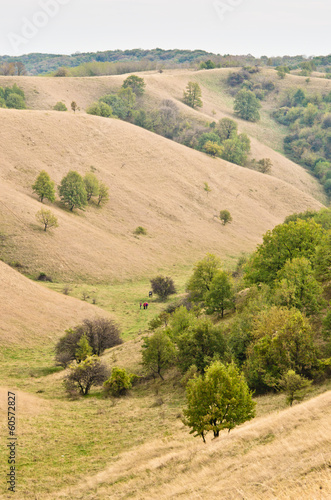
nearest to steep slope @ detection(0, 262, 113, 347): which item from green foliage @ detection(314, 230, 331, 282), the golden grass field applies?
the golden grass field

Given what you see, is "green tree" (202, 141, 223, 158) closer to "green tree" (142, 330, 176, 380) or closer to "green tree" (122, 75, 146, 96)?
"green tree" (122, 75, 146, 96)

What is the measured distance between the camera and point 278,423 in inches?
714

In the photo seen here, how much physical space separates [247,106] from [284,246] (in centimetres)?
14062

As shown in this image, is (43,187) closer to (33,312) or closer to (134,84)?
(33,312)

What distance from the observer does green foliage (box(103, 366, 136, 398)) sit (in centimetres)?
3203

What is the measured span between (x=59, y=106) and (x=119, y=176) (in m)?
39.2

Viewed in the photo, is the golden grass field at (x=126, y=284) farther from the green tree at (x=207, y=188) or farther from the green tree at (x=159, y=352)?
the green tree at (x=159, y=352)

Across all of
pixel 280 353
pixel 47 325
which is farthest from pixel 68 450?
pixel 47 325

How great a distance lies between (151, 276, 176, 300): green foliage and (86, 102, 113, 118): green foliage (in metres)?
76.4

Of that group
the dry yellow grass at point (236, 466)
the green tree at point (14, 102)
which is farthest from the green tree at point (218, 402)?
the green tree at point (14, 102)

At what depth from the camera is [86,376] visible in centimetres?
3256

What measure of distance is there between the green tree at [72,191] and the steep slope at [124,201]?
2.47 meters

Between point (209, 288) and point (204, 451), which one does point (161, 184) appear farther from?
point (204, 451)

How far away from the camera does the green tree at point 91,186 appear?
82.8 m
